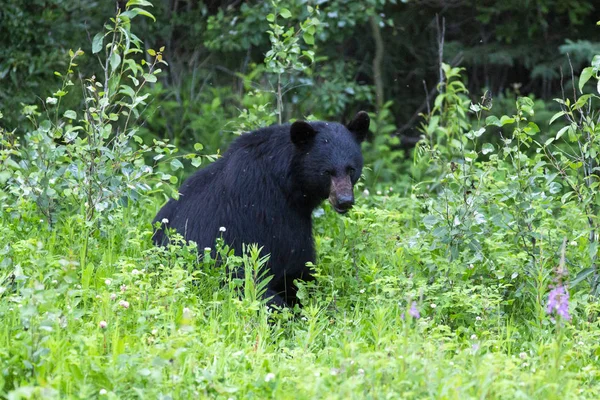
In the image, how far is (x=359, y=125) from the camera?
601 centimetres

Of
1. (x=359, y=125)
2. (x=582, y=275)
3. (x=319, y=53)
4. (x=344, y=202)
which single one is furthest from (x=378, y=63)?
(x=582, y=275)

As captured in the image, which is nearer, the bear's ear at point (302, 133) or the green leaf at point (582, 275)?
the green leaf at point (582, 275)

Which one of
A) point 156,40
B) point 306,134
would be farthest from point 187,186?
point 156,40

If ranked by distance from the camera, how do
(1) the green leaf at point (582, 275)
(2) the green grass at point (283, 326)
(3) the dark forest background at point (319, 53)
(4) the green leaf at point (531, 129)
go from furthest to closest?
(3) the dark forest background at point (319, 53)
(4) the green leaf at point (531, 129)
(1) the green leaf at point (582, 275)
(2) the green grass at point (283, 326)

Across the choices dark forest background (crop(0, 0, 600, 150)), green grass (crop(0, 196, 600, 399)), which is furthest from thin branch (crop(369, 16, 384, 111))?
green grass (crop(0, 196, 600, 399))

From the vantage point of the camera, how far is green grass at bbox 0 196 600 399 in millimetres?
3531

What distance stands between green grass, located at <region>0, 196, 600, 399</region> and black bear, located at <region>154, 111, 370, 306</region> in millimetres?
250

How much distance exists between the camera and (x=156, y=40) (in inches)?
447

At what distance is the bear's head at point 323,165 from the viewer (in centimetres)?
561

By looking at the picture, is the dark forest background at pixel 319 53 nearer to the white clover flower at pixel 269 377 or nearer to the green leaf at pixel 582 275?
the green leaf at pixel 582 275

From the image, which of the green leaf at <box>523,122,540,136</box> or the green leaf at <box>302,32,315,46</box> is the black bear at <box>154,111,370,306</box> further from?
the green leaf at <box>302,32,315,46</box>

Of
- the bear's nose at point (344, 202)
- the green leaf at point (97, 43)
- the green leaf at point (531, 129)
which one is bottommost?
the bear's nose at point (344, 202)

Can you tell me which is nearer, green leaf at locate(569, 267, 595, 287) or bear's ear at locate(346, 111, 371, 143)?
green leaf at locate(569, 267, 595, 287)

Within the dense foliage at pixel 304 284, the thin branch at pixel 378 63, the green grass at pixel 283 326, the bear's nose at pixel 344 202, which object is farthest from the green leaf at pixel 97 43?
the thin branch at pixel 378 63
